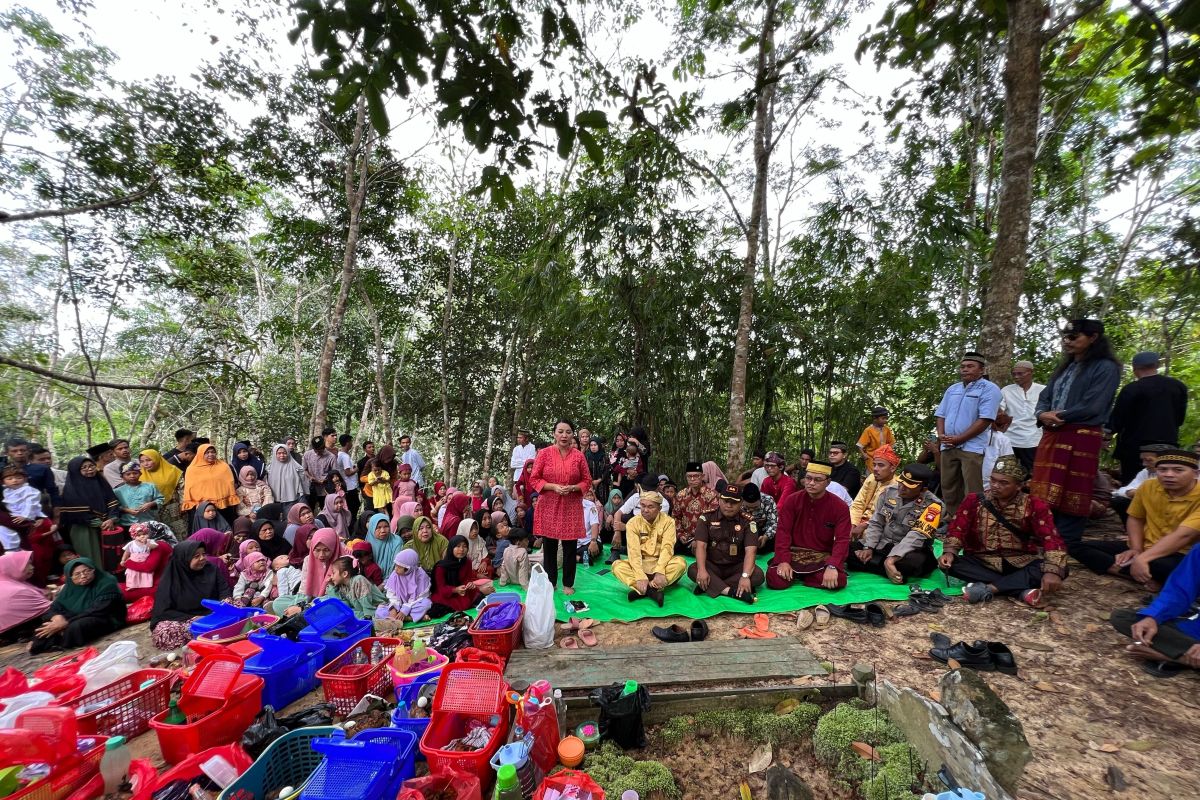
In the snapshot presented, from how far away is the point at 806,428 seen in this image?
317 inches

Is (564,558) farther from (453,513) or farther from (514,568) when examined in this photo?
(453,513)

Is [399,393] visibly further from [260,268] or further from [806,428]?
[806,428]

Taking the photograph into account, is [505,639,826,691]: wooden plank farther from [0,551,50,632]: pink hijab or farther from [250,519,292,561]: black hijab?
[0,551,50,632]: pink hijab

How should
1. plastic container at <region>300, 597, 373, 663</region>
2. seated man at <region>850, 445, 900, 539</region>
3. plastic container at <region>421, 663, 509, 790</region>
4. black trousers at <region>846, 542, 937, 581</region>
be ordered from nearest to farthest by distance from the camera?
plastic container at <region>421, 663, 509, 790</region> → plastic container at <region>300, 597, 373, 663</region> → black trousers at <region>846, 542, 937, 581</region> → seated man at <region>850, 445, 900, 539</region>

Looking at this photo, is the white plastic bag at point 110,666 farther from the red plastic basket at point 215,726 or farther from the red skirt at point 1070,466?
the red skirt at point 1070,466

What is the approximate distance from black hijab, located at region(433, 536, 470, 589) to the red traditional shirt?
237 centimetres

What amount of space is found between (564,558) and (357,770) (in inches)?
98.7

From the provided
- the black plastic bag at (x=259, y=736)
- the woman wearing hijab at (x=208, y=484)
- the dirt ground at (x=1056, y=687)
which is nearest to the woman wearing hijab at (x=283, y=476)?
the woman wearing hijab at (x=208, y=484)

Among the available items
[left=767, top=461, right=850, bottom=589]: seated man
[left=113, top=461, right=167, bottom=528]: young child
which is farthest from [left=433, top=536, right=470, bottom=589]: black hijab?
[left=113, top=461, right=167, bottom=528]: young child

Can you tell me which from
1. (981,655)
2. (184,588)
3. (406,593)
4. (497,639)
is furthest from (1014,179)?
(184,588)

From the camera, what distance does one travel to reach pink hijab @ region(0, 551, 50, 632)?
13.4ft

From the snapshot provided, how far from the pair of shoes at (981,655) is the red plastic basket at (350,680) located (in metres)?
3.55

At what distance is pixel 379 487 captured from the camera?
22.4 feet

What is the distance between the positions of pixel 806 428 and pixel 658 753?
6.51 metres
